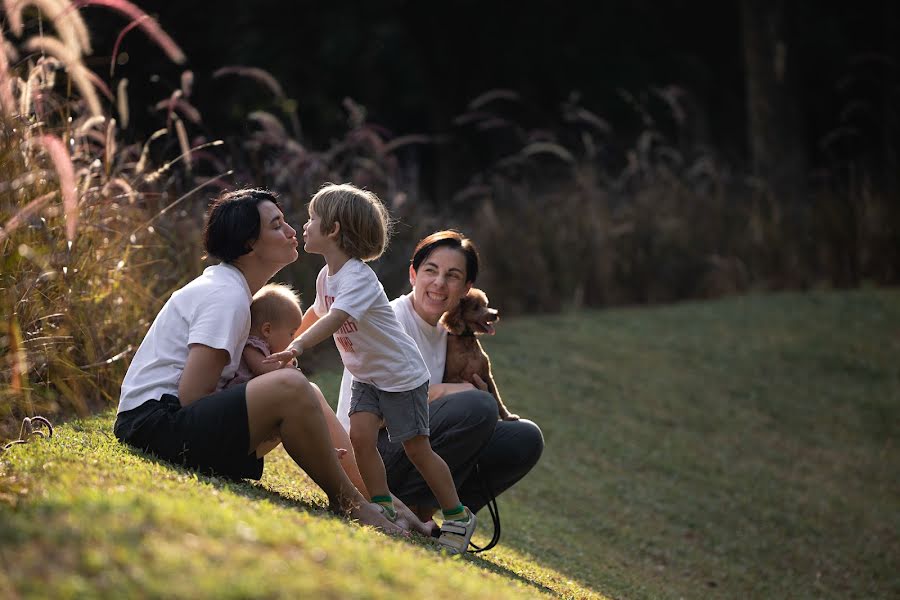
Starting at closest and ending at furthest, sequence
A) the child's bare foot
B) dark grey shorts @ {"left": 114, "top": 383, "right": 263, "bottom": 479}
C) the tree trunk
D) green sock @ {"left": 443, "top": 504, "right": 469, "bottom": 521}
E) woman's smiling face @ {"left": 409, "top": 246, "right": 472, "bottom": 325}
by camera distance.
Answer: dark grey shorts @ {"left": 114, "top": 383, "right": 263, "bottom": 479} < the child's bare foot < green sock @ {"left": 443, "top": 504, "right": 469, "bottom": 521} < woman's smiling face @ {"left": 409, "top": 246, "right": 472, "bottom": 325} < the tree trunk

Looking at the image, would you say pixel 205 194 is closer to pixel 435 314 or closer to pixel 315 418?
pixel 435 314

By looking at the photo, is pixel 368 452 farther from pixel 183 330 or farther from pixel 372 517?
pixel 183 330

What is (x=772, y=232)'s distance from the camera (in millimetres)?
12547

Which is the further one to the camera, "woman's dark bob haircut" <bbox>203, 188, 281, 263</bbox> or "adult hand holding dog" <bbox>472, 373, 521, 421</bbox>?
"adult hand holding dog" <bbox>472, 373, 521, 421</bbox>

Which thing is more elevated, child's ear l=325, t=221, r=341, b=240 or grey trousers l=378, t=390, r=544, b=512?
child's ear l=325, t=221, r=341, b=240

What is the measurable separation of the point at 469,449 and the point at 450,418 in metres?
0.15

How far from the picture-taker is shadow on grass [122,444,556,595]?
3.98 meters

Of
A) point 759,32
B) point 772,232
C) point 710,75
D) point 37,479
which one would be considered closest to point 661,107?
point 710,75

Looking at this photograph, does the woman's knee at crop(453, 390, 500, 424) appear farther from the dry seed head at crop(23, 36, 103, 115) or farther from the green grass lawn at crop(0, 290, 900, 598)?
the dry seed head at crop(23, 36, 103, 115)

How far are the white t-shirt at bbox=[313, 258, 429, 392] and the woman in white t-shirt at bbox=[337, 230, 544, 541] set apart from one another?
1.42 feet

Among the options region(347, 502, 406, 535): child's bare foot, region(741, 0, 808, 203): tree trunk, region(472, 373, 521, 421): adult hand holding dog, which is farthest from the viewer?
region(741, 0, 808, 203): tree trunk

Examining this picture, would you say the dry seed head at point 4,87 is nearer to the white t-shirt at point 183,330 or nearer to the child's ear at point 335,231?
the white t-shirt at point 183,330

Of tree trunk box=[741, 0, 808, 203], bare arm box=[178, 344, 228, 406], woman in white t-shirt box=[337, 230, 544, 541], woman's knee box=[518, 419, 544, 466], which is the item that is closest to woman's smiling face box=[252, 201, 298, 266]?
bare arm box=[178, 344, 228, 406]

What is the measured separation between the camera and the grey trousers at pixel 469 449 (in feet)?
15.4
